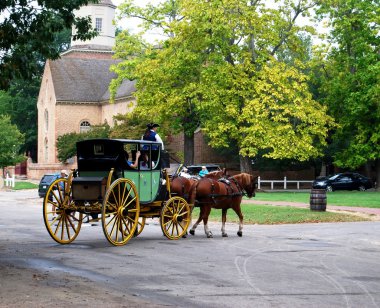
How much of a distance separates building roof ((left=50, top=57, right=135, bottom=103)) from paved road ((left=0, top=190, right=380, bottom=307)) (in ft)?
223

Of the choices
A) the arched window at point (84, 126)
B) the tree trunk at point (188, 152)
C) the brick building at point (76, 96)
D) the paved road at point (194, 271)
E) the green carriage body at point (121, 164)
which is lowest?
the paved road at point (194, 271)

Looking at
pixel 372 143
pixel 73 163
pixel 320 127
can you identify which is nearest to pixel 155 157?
pixel 320 127

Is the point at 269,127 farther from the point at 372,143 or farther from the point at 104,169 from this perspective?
the point at 104,169

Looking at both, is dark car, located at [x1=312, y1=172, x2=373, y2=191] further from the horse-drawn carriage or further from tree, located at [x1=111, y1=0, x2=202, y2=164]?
the horse-drawn carriage

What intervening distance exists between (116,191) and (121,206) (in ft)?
1.20

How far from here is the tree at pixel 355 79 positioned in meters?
56.2

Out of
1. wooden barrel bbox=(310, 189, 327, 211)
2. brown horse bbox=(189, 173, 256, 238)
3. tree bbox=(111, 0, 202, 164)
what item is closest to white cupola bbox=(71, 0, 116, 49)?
tree bbox=(111, 0, 202, 164)

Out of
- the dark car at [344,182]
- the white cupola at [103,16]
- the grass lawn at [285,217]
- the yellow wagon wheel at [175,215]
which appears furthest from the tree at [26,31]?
the white cupola at [103,16]

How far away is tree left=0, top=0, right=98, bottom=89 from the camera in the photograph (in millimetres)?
16461

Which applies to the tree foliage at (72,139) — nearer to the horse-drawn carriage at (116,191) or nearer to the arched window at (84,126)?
the arched window at (84,126)

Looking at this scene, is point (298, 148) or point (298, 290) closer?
point (298, 290)

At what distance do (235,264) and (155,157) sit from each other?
17.0 ft

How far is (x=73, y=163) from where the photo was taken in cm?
8038

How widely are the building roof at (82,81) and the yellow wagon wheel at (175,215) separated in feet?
220
